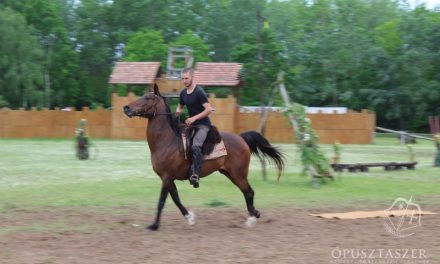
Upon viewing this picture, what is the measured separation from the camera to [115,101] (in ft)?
133

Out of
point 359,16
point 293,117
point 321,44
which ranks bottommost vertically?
point 293,117

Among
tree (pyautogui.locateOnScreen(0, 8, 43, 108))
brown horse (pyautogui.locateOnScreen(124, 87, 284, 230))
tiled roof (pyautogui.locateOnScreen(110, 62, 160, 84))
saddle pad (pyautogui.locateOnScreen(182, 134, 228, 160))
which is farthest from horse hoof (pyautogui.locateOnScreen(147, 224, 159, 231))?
tree (pyautogui.locateOnScreen(0, 8, 43, 108))

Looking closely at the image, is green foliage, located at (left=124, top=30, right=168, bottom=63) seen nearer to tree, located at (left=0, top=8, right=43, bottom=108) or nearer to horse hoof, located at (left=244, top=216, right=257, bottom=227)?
Result: tree, located at (left=0, top=8, right=43, bottom=108)

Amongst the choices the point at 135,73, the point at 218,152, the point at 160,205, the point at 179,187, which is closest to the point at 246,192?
the point at 218,152

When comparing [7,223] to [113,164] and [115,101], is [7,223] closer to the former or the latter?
[113,164]

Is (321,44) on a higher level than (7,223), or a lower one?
higher

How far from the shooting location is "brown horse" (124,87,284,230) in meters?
9.73

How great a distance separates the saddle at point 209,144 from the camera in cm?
994

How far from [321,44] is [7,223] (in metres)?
53.5

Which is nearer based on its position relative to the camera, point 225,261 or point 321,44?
point 225,261

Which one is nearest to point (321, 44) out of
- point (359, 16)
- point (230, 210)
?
point (359, 16)

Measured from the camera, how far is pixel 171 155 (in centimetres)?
979

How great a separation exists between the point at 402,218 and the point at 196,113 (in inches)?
160

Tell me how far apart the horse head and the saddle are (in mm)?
605
